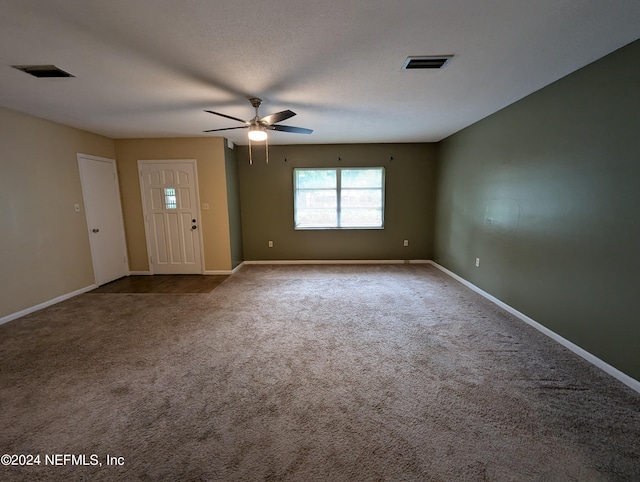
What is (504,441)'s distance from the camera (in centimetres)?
148

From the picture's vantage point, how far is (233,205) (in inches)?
201

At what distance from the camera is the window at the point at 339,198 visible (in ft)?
17.9

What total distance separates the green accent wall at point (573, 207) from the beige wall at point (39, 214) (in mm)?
6103

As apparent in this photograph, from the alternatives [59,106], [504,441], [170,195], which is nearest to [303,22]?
[504,441]

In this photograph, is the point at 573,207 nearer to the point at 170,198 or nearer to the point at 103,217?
the point at 170,198

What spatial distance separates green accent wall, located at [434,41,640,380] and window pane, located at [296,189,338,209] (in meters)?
2.76

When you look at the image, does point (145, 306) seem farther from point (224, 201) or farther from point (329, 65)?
point (329, 65)

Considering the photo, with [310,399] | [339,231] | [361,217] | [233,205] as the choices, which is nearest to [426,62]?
[310,399]

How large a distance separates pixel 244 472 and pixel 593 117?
365cm

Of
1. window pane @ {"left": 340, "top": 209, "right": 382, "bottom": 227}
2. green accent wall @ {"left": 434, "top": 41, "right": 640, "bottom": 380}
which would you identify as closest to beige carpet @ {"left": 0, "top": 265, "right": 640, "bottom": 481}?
green accent wall @ {"left": 434, "top": 41, "right": 640, "bottom": 380}

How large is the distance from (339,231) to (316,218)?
58 centimetres

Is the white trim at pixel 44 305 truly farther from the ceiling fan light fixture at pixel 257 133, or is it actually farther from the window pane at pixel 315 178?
the window pane at pixel 315 178

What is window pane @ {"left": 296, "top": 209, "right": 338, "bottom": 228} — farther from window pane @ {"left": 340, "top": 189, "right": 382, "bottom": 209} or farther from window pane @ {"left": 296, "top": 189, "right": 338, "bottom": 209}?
window pane @ {"left": 340, "top": 189, "right": 382, "bottom": 209}

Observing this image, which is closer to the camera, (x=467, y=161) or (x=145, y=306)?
(x=145, y=306)
